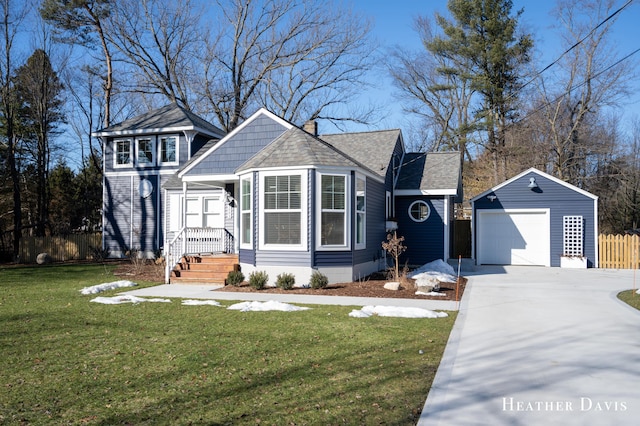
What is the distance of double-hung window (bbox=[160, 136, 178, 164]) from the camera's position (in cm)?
2148

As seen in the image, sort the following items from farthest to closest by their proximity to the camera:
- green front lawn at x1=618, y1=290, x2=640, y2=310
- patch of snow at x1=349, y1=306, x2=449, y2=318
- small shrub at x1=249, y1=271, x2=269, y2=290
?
1. small shrub at x1=249, y1=271, x2=269, y2=290
2. green front lawn at x1=618, y1=290, x2=640, y2=310
3. patch of snow at x1=349, y1=306, x2=449, y2=318

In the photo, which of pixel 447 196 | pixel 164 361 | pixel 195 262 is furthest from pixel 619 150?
pixel 164 361

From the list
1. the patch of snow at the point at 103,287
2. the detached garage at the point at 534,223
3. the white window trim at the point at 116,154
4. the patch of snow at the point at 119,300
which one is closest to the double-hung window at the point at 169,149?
the white window trim at the point at 116,154

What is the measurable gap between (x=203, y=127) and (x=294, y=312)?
578 inches

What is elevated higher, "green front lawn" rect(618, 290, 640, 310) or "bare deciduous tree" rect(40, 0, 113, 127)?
"bare deciduous tree" rect(40, 0, 113, 127)

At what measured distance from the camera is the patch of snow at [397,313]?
333 inches

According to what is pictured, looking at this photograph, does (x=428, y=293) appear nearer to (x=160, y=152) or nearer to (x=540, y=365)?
(x=540, y=365)

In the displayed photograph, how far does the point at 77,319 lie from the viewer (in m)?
8.28

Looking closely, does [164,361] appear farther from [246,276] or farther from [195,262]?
[195,262]

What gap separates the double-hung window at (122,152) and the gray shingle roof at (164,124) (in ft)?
1.87

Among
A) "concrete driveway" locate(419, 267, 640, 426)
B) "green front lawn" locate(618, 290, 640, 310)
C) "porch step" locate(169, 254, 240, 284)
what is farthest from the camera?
"porch step" locate(169, 254, 240, 284)

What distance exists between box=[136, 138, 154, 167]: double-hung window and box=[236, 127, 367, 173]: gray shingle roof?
10.0 meters

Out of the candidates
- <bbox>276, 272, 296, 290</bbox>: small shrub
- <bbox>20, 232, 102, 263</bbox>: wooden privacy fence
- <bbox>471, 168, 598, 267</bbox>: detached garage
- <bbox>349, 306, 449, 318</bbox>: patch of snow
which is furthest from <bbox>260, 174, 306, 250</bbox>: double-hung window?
<bbox>20, 232, 102, 263</bbox>: wooden privacy fence

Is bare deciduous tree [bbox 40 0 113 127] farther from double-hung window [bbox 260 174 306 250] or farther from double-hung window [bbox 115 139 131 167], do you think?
double-hung window [bbox 260 174 306 250]
